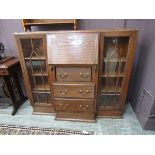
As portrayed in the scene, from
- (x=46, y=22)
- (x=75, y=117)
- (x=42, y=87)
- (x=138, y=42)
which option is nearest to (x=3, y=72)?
(x=42, y=87)

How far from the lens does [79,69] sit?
147cm

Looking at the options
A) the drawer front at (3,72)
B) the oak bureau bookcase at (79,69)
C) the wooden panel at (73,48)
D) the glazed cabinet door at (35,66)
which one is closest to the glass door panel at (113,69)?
the oak bureau bookcase at (79,69)

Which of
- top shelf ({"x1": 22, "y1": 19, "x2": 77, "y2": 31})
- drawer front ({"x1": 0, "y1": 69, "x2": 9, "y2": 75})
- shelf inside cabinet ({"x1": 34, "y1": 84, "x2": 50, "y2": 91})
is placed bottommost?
shelf inside cabinet ({"x1": 34, "y1": 84, "x2": 50, "y2": 91})

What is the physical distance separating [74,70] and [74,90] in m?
0.25

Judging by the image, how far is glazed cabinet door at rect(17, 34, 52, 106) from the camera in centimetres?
150

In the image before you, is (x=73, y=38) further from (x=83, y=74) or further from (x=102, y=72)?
(x=102, y=72)

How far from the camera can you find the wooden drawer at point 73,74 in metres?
1.47

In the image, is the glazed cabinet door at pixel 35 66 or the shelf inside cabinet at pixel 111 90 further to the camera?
the shelf inside cabinet at pixel 111 90

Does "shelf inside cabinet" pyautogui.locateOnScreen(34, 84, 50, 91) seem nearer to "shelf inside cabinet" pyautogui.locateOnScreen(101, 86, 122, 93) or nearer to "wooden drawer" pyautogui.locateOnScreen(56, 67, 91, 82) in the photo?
"wooden drawer" pyautogui.locateOnScreen(56, 67, 91, 82)

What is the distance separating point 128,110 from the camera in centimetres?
199

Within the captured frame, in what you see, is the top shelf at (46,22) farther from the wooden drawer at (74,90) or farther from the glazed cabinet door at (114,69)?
the wooden drawer at (74,90)

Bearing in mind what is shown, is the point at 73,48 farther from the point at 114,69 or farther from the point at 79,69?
the point at 114,69

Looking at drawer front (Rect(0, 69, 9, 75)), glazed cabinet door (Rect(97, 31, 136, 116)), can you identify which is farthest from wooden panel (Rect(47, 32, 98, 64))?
drawer front (Rect(0, 69, 9, 75))
